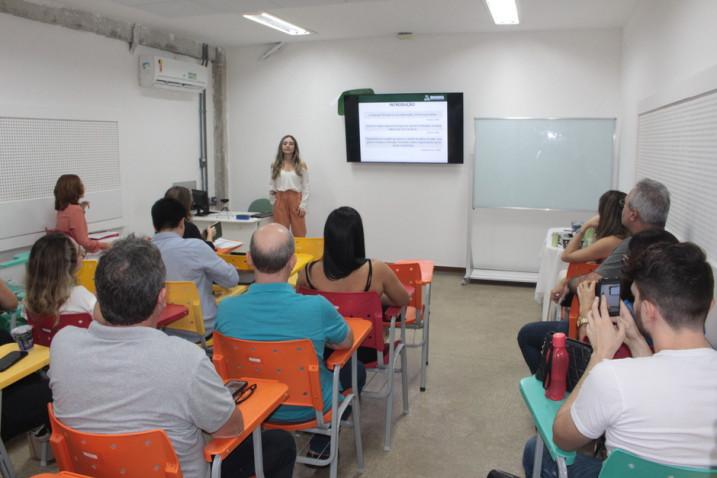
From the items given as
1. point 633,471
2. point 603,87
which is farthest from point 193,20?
point 633,471

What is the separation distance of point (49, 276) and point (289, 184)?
4384 millimetres

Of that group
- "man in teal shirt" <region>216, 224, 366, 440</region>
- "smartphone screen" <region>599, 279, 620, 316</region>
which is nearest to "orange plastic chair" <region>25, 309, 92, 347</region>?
"man in teal shirt" <region>216, 224, 366, 440</region>

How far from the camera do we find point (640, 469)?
1333 mm

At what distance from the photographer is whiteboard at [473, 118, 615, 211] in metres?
6.05

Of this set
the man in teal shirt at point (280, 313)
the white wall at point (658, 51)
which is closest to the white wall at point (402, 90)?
the white wall at point (658, 51)

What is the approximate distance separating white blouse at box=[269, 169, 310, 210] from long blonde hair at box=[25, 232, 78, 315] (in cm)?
425

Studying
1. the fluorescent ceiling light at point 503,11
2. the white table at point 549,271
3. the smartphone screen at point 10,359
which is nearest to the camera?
the smartphone screen at point 10,359

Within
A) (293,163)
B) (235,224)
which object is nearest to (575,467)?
(235,224)

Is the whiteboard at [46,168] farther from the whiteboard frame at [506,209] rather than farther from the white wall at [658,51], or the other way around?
the white wall at [658,51]

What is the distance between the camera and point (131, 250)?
158 cm

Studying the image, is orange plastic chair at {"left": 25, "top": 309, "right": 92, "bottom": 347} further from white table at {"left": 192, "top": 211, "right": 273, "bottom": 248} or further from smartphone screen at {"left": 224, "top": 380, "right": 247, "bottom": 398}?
white table at {"left": 192, "top": 211, "right": 273, "bottom": 248}

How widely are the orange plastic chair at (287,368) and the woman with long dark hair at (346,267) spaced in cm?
70

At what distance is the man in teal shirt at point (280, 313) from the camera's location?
→ 2090 mm

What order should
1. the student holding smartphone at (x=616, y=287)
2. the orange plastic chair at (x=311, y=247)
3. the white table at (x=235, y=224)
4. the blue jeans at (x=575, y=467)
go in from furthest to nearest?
the white table at (x=235, y=224)
the orange plastic chair at (x=311, y=247)
the student holding smartphone at (x=616, y=287)
the blue jeans at (x=575, y=467)
